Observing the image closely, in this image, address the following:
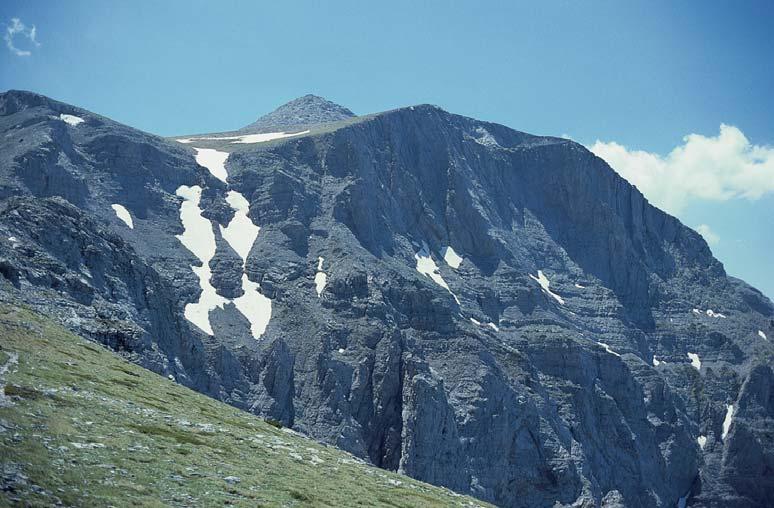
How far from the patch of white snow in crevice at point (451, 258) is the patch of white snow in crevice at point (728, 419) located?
59.0 meters

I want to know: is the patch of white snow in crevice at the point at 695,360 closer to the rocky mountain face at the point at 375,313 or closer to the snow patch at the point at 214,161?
the rocky mountain face at the point at 375,313

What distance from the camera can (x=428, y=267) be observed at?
6762 inches

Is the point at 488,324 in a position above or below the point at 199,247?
above

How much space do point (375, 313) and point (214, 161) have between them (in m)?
55.9

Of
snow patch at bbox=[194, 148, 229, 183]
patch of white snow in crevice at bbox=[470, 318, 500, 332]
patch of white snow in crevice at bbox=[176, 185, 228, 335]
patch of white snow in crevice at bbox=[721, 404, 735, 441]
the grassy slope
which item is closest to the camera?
the grassy slope

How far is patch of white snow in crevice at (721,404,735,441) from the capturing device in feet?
580

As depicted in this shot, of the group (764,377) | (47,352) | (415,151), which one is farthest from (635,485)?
(47,352)

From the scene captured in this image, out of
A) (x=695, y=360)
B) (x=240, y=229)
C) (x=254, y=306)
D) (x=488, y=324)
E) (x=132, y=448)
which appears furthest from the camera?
(x=695, y=360)

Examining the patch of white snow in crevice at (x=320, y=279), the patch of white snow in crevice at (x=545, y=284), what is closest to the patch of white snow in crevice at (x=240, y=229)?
the patch of white snow in crevice at (x=320, y=279)

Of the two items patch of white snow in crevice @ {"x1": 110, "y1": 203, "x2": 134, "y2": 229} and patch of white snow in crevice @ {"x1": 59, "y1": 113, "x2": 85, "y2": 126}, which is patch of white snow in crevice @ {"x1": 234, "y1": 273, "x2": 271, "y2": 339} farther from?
patch of white snow in crevice @ {"x1": 59, "y1": 113, "x2": 85, "y2": 126}

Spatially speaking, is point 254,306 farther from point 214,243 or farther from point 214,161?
point 214,161

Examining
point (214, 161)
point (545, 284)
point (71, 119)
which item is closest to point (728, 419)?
point (545, 284)

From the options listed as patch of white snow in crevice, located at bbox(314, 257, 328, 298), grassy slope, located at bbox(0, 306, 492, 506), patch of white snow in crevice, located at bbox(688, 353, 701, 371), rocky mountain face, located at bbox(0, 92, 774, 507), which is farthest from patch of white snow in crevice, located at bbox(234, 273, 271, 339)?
patch of white snow in crevice, located at bbox(688, 353, 701, 371)

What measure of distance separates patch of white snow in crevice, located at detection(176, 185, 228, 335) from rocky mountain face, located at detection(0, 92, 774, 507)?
379 millimetres
